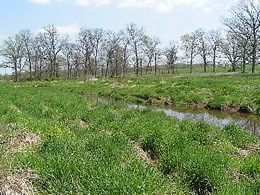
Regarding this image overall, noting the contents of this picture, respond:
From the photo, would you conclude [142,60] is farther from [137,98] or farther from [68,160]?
[68,160]

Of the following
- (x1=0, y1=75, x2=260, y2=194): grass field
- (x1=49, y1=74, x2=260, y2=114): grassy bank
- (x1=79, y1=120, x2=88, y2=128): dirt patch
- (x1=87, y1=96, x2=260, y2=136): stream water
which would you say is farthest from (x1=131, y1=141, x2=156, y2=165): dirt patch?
(x1=49, y1=74, x2=260, y2=114): grassy bank

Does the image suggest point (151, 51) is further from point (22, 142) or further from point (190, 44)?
point (22, 142)

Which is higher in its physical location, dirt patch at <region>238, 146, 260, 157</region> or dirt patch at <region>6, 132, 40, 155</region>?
dirt patch at <region>6, 132, 40, 155</region>

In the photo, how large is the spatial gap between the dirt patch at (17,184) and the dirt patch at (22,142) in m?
1.84

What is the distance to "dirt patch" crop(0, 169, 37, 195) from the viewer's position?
5.85 meters

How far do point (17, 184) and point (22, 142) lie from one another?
3671 mm

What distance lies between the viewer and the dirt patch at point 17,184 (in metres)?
5.85

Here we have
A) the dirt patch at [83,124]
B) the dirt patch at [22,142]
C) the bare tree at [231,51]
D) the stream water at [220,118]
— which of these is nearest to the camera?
the dirt patch at [22,142]

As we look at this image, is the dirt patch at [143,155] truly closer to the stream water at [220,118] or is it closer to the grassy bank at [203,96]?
the stream water at [220,118]

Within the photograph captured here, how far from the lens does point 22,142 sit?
9.66 m

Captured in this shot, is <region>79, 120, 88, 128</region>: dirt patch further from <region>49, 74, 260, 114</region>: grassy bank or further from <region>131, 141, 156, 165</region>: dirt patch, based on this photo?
<region>49, 74, 260, 114</region>: grassy bank

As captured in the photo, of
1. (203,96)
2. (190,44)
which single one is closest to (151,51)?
(190,44)

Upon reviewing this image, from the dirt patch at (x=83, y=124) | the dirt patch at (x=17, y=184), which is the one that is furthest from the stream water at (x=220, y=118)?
the dirt patch at (x=17, y=184)

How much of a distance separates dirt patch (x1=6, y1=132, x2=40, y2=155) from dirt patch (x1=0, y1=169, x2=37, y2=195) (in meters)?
1.84
